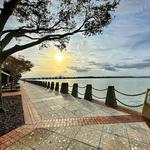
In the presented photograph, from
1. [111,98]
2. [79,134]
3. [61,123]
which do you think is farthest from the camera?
[111,98]

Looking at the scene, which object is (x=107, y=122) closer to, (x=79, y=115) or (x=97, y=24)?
(x=79, y=115)

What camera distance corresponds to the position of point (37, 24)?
12.3 meters

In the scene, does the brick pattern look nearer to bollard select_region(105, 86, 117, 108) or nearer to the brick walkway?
the brick walkway

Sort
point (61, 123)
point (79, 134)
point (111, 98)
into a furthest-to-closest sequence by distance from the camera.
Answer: point (111, 98)
point (61, 123)
point (79, 134)

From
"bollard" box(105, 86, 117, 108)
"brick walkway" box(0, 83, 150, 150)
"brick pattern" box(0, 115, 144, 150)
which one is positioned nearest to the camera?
"brick walkway" box(0, 83, 150, 150)

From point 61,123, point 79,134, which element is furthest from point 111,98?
point 79,134

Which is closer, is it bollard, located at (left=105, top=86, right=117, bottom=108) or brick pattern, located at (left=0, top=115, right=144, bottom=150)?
brick pattern, located at (left=0, top=115, right=144, bottom=150)

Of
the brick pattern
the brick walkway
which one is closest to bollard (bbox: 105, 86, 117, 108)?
the brick pattern

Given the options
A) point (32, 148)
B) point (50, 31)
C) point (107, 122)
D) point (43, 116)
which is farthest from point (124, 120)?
point (50, 31)

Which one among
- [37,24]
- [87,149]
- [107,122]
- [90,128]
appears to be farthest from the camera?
[37,24]

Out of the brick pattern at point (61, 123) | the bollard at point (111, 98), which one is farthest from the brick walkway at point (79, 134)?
the bollard at point (111, 98)

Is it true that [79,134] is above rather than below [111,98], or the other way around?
below

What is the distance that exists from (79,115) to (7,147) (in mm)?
3823

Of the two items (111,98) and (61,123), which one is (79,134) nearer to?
(61,123)
